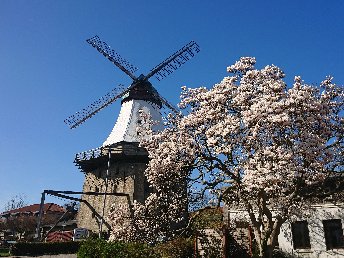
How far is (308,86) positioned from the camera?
16234mm

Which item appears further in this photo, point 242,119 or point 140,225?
point 140,225

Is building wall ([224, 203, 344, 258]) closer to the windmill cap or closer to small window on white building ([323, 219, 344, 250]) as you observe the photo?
small window on white building ([323, 219, 344, 250])

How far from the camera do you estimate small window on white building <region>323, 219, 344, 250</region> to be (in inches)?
964

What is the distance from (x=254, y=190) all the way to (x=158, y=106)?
1488 inches

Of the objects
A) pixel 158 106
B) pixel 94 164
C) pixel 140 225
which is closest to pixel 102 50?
pixel 158 106

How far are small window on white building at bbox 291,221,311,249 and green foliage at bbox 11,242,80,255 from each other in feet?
84.0

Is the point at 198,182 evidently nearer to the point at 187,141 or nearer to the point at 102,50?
the point at 187,141

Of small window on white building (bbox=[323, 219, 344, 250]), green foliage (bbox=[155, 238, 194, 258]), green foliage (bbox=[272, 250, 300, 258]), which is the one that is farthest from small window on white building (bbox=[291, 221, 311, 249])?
green foliage (bbox=[155, 238, 194, 258])

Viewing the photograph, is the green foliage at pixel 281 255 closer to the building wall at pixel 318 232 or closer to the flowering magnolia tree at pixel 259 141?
the building wall at pixel 318 232

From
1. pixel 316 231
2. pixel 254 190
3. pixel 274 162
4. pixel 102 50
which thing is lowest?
pixel 316 231

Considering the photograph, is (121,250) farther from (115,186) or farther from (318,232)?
(115,186)

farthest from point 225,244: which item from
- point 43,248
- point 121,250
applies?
point 43,248

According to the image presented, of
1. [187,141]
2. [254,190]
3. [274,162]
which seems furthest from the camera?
[187,141]

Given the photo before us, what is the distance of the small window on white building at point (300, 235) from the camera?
84.9ft
